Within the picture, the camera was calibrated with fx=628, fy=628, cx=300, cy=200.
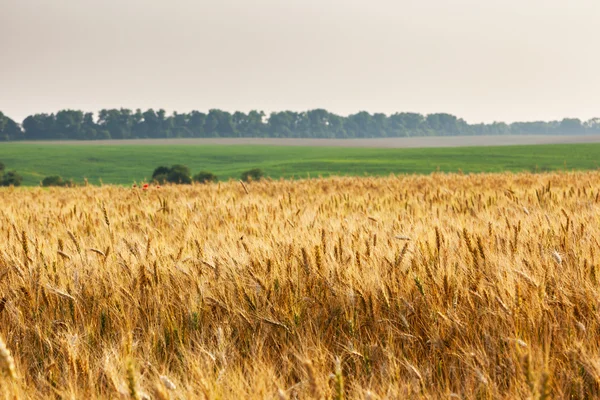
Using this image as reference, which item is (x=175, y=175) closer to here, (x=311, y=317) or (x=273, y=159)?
(x=273, y=159)

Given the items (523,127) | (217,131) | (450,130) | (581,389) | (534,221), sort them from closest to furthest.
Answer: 1. (581,389)
2. (534,221)
3. (217,131)
4. (450,130)
5. (523,127)

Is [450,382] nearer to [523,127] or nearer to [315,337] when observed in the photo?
[315,337]

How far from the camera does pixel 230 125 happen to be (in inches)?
5699

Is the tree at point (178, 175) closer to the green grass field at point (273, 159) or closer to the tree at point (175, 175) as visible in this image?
the tree at point (175, 175)

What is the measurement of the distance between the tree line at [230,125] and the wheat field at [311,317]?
13094 centimetres

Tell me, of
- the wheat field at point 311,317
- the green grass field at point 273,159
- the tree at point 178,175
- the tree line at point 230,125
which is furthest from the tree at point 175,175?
the tree line at point 230,125

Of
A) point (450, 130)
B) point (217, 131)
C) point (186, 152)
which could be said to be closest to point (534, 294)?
point (186, 152)

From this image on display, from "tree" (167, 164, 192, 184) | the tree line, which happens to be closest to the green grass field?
"tree" (167, 164, 192, 184)

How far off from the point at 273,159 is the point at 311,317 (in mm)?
78787

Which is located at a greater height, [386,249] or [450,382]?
[386,249]

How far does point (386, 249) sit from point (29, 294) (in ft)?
5.71

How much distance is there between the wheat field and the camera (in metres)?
2.01

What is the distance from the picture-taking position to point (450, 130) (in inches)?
7003

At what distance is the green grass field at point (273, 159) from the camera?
58088mm
